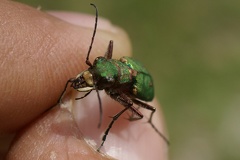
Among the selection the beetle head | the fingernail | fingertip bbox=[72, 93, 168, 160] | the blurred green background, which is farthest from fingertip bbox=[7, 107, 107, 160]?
the blurred green background

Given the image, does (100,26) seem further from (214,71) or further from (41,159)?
(214,71)

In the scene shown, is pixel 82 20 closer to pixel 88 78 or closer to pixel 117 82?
pixel 117 82

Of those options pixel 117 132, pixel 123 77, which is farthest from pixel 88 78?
pixel 117 132

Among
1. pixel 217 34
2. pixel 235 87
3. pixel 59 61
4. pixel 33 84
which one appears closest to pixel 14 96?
pixel 33 84

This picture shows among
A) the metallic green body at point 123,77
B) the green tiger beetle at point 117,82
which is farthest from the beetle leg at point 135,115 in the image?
the metallic green body at point 123,77

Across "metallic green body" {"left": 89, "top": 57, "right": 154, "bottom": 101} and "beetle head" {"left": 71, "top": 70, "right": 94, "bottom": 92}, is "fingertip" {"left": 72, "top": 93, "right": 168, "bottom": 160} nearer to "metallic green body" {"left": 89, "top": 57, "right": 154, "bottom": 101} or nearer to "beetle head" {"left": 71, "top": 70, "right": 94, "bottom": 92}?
"metallic green body" {"left": 89, "top": 57, "right": 154, "bottom": 101}

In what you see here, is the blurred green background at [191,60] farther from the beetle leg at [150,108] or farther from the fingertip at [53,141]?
the fingertip at [53,141]
